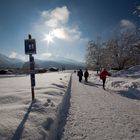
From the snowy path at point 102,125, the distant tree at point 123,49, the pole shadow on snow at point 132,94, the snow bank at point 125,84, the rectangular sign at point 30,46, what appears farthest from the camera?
the distant tree at point 123,49

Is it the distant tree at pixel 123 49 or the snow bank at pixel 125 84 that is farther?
the distant tree at pixel 123 49

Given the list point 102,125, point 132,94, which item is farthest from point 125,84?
point 102,125

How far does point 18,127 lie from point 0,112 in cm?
162

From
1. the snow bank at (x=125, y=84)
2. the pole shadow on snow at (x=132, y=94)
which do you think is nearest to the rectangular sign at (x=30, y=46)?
the pole shadow on snow at (x=132, y=94)

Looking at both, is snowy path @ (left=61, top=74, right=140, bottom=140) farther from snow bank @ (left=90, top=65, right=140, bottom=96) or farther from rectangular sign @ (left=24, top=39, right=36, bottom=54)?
snow bank @ (left=90, top=65, right=140, bottom=96)

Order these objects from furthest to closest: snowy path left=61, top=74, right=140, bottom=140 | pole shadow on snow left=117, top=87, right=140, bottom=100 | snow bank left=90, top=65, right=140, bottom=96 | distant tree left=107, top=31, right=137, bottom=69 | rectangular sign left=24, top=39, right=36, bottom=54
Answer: distant tree left=107, top=31, right=137, bottom=69, snow bank left=90, top=65, right=140, bottom=96, pole shadow on snow left=117, top=87, right=140, bottom=100, rectangular sign left=24, top=39, right=36, bottom=54, snowy path left=61, top=74, right=140, bottom=140

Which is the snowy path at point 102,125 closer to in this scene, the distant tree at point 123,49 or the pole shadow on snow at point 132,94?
the pole shadow on snow at point 132,94

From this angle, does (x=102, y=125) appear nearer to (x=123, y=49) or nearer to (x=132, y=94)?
(x=132, y=94)

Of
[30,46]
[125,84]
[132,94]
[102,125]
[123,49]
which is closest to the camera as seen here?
[102,125]

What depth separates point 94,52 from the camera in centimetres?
6694

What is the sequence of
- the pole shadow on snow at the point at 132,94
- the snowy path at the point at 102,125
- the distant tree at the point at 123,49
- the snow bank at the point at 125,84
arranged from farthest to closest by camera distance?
the distant tree at the point at 123,49 → the snow bank at the point at 125,84 → the pole shadow on snow at the point at 132,94 → the snowy path at the point at 102,125

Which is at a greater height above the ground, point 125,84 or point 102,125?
point 125,84

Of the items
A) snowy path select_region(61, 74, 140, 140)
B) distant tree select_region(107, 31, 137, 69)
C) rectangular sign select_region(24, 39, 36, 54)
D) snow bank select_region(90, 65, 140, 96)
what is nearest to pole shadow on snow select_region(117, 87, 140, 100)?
snow bank select_region(90, 65, 140, 96)

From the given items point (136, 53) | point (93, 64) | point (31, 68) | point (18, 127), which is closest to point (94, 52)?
point (93, 64)
